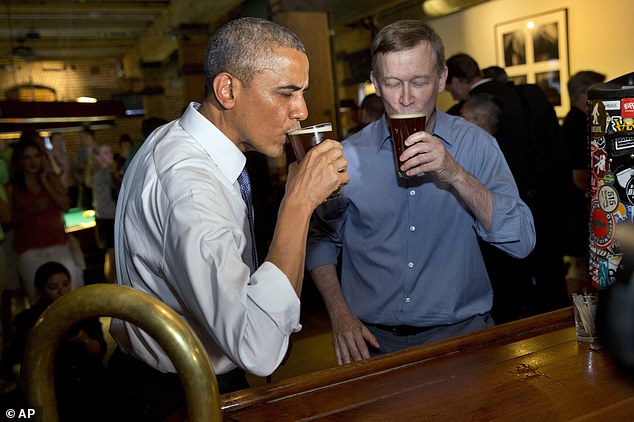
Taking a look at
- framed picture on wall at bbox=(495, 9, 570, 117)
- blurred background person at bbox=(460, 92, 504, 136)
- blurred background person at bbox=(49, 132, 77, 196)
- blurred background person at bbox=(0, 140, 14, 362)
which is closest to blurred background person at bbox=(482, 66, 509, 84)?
blurred background person at bbox=(460, 92, 504, 136)

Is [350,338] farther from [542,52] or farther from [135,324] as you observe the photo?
[542,52]

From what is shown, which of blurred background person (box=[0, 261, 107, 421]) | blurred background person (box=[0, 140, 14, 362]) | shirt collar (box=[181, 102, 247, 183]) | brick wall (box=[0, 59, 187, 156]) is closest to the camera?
shirt collar (box=[181, 102, 247, 183])

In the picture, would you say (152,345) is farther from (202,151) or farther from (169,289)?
(202,151)

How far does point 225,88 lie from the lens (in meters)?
1.57

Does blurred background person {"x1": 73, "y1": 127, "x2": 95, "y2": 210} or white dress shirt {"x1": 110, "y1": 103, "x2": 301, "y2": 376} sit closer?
white dress shirt {"x1": 110, "y1": 103, "x2": 301, "y2": 376}

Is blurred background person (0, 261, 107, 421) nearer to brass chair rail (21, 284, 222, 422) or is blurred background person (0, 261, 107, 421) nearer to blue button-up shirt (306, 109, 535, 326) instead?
blue button-up shirt (306, 109, 535, 326)

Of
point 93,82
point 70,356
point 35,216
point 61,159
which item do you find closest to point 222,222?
point 70,356

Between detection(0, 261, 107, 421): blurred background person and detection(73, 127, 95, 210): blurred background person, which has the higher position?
detection(73, 127, 95, 210): blurred background person

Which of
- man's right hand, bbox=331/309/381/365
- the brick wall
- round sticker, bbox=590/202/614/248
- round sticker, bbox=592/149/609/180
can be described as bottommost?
man's right hand, bbox=331/309/381/365

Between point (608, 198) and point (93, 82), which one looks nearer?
point (608, 198)

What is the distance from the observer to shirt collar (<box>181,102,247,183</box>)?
151cm

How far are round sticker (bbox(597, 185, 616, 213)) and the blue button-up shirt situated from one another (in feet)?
1.53

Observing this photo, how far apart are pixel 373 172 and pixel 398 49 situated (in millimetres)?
381

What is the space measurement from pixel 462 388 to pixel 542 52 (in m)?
6.35
